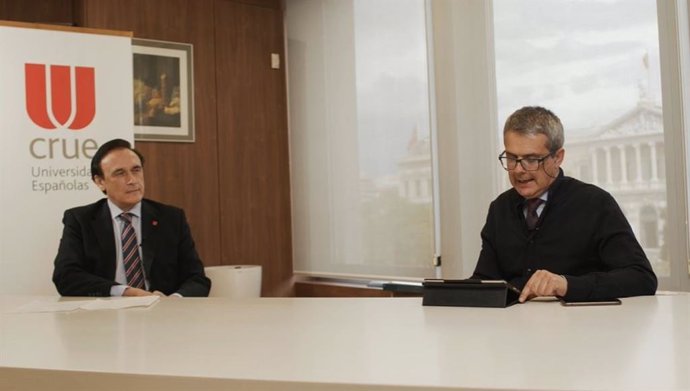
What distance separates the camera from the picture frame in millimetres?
5277

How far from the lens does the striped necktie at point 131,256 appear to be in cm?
321

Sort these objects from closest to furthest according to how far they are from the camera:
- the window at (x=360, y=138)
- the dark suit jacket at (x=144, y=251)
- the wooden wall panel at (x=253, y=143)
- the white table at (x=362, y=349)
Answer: the white table at (x=362, y=349) < the dark suit jacket at (x=144, y=251) < the window at (x=360, y=138) < the wooden wall panel at (x=253, y=143)

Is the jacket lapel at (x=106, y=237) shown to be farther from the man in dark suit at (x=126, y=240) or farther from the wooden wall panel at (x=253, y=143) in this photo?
the wooden wall panel at (x=253, y=143)

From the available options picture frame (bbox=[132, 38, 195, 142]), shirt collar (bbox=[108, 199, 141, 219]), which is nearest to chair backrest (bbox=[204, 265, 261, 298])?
picture frame (bbox=[132, 38, 195, 142])

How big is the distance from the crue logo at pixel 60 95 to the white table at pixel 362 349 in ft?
8.19

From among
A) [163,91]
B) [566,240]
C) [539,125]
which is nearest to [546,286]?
[566,240]

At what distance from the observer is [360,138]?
5172 mm

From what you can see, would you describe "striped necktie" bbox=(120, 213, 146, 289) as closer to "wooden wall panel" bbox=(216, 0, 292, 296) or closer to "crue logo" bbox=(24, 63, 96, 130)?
"crue logo" bbox=(24, 63, 96, 130)

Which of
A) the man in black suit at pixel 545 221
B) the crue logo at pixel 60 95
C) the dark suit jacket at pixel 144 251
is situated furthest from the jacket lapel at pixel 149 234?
the man in black suit at pixel 545 221

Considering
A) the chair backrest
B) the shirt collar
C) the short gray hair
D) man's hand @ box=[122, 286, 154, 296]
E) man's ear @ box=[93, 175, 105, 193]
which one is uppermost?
the short gray hair

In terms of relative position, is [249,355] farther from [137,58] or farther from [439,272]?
[137,58]

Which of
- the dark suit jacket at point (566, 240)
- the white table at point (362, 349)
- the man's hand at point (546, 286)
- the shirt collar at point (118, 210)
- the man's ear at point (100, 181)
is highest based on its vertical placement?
the man's ear at point (100, 181)

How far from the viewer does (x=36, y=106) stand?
13.1 ft

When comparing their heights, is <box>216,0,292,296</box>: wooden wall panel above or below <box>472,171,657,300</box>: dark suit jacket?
above
